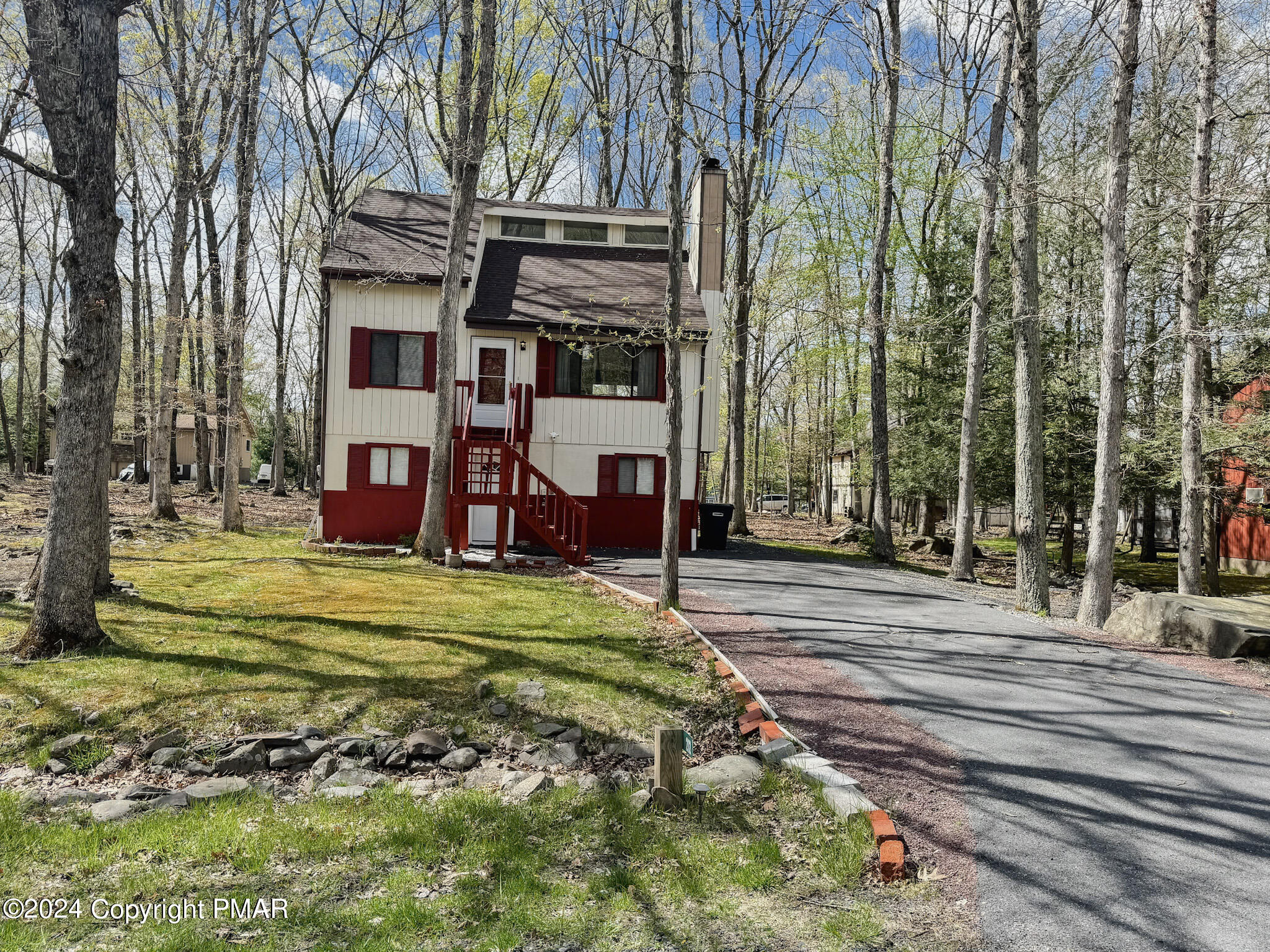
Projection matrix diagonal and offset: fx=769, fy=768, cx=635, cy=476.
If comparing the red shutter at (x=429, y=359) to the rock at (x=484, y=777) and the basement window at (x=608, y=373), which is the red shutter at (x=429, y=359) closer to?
the basement window at (x=608, y=373)

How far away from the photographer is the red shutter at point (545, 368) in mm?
17844

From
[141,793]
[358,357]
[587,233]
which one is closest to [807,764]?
[141,793]

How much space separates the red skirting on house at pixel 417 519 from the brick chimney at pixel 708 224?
5.56m

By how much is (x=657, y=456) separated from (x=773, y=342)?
68.8 ft

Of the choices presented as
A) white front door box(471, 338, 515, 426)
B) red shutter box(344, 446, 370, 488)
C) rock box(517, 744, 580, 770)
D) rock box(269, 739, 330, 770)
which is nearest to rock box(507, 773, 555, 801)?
rock box(517, 744, 580, 770)

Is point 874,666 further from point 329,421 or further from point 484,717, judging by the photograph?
point 329,421

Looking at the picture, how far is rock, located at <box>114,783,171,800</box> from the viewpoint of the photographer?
480 centimetres

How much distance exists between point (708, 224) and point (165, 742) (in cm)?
1586

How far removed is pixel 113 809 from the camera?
15.1 feet

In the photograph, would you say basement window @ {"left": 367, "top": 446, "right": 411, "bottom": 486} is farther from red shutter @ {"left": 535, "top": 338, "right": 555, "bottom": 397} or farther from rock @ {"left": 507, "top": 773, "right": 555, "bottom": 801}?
rock @ {"left": 507, "top": 773, "right": 555, "bottom": 801}

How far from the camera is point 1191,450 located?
1252cm

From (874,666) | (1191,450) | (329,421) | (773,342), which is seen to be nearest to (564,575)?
(874,666)

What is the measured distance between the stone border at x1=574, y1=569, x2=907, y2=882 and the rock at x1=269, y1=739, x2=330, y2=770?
318 cm

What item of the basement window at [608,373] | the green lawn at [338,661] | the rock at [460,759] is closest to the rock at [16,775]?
the green lawn at [338,661]
